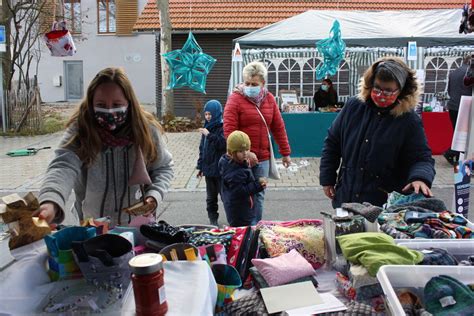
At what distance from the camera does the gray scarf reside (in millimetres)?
2734

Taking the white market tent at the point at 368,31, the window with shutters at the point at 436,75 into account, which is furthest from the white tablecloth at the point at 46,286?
the window with shutters at the point at 436,75

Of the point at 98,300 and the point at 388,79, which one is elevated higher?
the point at 388,79

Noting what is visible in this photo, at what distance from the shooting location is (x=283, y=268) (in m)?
1.87

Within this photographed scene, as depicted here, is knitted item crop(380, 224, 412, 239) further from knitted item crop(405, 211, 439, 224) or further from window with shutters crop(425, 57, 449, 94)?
window with shutters crop(425, 57, 449, 94)

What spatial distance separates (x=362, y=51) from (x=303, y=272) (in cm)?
859

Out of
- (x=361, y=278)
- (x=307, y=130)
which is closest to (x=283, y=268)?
(x=361, y=278)

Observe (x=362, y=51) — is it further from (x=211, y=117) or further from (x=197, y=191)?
(x=211, y=117)

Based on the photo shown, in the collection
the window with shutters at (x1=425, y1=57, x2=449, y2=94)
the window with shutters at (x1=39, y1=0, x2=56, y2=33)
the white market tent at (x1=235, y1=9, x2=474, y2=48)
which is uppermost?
the window with shutters at (x1=39, y1=0, x2=56, y2=33)

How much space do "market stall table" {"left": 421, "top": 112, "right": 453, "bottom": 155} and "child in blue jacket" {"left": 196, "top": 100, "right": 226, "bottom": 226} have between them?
17.4 feet

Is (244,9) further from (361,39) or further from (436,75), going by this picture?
(436,75)

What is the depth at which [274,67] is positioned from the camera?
414 inches

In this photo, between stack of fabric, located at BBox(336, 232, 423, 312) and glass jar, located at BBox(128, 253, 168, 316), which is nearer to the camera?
glass jar, located at BBox(128, 253, 168, 316)

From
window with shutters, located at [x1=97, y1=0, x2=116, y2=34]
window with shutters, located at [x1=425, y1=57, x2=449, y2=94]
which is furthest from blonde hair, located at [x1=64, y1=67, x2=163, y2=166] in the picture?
window with shutters, located at [x1=97, y1=0, x2=116, y2=34]

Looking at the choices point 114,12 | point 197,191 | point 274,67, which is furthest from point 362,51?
point 114,12
